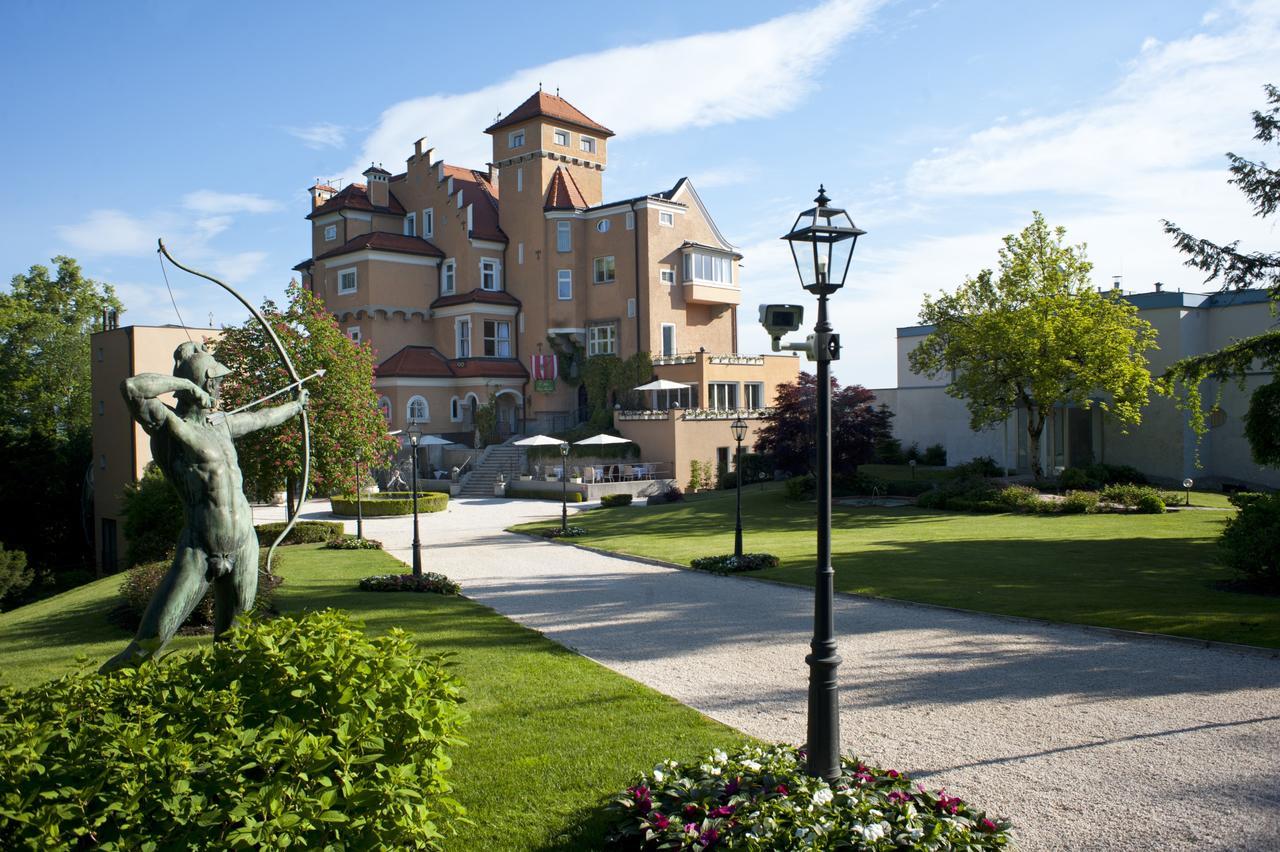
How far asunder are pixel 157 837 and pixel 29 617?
14140mm

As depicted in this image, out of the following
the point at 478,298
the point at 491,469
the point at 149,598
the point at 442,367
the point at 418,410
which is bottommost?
the point at 149,598

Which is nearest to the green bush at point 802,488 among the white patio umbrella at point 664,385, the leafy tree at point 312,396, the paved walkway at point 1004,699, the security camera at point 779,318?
the white patio umbrella at point 664,385

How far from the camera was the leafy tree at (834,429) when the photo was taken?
1262 inches

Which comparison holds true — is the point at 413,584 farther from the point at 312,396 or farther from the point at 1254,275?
the point at 1254,275

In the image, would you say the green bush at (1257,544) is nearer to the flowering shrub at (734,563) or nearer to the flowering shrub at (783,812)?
the flowering shrub at (734,563)

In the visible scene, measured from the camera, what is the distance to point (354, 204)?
50062mm

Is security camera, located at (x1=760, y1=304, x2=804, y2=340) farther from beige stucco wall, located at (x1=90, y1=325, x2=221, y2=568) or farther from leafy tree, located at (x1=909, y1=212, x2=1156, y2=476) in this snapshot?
beige stucco wall, located at (x1=90, y1=325, x2=221, y2=568)

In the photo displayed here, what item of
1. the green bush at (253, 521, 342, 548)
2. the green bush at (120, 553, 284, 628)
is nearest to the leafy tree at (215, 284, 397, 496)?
the green bush at (253, 521, 342, 548)

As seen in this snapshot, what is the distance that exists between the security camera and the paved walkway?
374 cm

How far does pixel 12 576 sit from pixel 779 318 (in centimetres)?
3226

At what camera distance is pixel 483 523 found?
29875mm

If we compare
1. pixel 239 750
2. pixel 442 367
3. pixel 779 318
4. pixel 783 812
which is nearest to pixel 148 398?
pixel 239 750

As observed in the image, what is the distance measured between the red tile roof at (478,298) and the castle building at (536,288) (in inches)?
3.3

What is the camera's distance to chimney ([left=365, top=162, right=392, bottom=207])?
5159 centimetres
